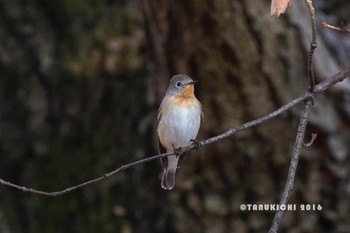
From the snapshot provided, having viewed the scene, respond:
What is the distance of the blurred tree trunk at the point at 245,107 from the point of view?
3.97m

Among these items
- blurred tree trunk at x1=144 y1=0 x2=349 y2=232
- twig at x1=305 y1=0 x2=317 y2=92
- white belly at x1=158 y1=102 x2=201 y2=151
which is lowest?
twig at x1=305 y1=0 x2=317 y2=92

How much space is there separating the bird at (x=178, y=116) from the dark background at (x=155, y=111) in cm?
64

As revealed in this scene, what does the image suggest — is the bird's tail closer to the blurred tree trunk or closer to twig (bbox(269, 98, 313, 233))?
the blurred tree trunk

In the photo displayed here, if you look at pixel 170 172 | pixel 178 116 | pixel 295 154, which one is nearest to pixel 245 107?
pixel 170 172

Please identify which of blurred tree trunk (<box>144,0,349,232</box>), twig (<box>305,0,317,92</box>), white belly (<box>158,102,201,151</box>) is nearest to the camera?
twig (<box>305,0,317,92</box>)

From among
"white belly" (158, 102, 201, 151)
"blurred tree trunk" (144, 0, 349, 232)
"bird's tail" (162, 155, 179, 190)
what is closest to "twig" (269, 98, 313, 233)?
"white belly" (158, 102, 201, 151)

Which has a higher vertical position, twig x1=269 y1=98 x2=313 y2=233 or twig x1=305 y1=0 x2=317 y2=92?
twig x1=305 y1=0 x2=317 y2=92

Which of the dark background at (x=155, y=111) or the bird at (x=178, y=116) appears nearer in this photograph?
the bird at (x=178, y=116)

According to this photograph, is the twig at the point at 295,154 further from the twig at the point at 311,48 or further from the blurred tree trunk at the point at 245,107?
the blurred tree trunk at the point at 245,107

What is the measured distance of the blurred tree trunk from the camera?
3.97 metres

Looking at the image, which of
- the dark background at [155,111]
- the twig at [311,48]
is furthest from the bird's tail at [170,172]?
the twig at [311,48]

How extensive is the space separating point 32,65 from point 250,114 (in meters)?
2.37

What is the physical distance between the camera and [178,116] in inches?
133

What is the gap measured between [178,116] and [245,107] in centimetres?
80
